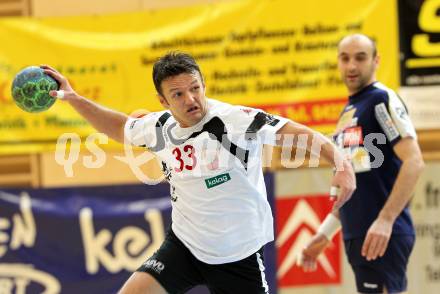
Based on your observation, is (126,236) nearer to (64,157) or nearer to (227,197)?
(64,157)

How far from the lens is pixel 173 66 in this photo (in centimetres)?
376

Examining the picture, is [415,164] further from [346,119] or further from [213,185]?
[213,185]

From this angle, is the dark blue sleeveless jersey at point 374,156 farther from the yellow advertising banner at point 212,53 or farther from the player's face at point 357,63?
the yellow advertising banner at point 212,53

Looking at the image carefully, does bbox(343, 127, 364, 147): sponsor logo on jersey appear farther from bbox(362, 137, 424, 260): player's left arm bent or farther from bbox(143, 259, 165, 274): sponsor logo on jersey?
bbox(143, 259, 165, 274): sponsor logo on jersey

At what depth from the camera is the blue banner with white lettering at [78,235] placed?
7.02 m

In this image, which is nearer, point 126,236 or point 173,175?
point 173,175

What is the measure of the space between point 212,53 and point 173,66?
140 inches

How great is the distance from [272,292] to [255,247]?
3182mm

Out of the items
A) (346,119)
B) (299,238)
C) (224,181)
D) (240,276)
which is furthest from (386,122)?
(299,238)

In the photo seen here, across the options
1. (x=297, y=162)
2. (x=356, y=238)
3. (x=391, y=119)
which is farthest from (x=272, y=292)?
(x=391, y=119)

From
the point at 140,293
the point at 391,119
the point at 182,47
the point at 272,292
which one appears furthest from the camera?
the point at 182,47

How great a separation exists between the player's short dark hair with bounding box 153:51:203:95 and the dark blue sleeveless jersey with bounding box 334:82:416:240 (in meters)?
1.33

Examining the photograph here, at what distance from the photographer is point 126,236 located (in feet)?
23.2

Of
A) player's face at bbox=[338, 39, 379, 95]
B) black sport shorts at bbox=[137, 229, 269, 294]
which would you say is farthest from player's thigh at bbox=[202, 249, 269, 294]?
player's face at bbox=[338, 39, 379, 95]
